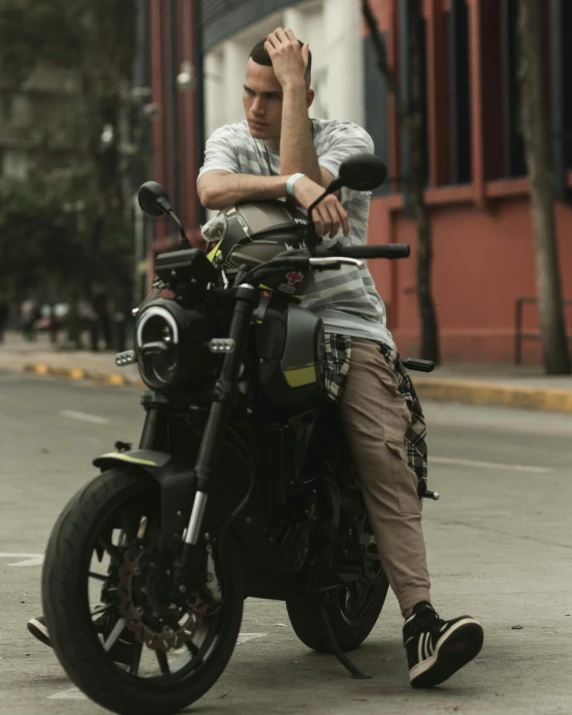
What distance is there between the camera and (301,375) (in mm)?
4449

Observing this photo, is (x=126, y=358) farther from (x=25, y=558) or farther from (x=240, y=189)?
(x=25, y=558)

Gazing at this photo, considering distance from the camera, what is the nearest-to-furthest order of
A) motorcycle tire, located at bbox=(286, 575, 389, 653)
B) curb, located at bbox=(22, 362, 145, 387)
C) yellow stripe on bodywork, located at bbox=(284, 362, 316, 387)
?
yellow stripe on bodywork, located at bbox=(284, 362, 316, 387)
motorcycle tire, located at bbox=(286, 575, 389, 653)
curb, located at bbox=(22, 362, 145, 387)

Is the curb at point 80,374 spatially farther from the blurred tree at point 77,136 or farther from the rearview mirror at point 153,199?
the rearview mirror at point 153,199

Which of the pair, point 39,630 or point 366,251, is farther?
point 39,630

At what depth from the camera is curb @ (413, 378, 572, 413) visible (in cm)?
1722

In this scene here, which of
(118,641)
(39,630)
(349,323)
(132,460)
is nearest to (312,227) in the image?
(349,323)

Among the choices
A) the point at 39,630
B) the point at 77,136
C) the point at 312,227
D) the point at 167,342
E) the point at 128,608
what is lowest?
the point at 39,630

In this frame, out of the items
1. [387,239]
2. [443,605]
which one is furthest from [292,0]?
[443,605]

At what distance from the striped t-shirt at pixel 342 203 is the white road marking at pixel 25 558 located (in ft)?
9.14

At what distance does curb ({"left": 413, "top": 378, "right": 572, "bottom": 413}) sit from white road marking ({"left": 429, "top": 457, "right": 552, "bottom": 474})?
16.9 ft

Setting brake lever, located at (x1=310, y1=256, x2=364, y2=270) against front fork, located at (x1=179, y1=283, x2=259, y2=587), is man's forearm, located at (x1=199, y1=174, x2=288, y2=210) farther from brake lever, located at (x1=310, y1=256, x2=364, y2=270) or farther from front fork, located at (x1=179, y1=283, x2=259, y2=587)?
front fork, located at (x1=179, y1=283, x2=259, y2=587)

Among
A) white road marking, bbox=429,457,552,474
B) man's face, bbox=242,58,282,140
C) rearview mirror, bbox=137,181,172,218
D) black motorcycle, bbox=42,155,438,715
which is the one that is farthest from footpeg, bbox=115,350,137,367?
white road marking, bbox=429,457,552,474

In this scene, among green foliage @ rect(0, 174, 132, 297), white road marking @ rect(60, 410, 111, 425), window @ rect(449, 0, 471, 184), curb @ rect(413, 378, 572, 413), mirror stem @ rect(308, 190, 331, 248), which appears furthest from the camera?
green foliage @ rect(0, 174, 132, 297)

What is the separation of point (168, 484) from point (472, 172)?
73.6 ft
